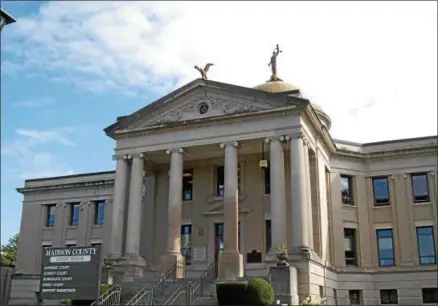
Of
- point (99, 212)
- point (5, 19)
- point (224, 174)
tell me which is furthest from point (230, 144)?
point (99, 212)

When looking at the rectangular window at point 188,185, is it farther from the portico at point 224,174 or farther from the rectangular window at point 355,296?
the rectangular window at point 355,296

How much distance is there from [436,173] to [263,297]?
55.8 feet

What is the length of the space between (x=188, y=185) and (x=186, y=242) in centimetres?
350

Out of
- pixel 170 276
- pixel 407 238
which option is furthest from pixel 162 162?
pixel 407 238

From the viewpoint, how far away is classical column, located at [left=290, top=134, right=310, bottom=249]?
2566cm

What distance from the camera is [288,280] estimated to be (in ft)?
74.9

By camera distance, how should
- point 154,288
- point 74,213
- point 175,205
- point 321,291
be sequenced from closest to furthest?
point 154,288, point 321,291, point 175,205, point 74,213

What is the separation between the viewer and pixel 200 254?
30.9 meters

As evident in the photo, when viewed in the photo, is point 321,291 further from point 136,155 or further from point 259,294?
point 136,155

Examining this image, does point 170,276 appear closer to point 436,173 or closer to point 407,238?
point 407,238

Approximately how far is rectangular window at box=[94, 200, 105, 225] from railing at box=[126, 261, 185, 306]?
1550cm

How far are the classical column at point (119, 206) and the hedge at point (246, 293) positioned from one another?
900 centimetres

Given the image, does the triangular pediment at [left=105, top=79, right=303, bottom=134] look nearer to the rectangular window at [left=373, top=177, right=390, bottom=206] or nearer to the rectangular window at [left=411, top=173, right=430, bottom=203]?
the rectangular window at [left=373, top=177, right=390, bottom=206]

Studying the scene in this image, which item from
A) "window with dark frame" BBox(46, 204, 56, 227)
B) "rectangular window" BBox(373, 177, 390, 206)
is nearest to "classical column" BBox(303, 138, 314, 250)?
"rectangular window" BBox(373, 177, 390, 206)
